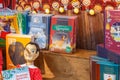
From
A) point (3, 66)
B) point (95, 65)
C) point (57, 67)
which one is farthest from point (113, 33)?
point (3, 66)

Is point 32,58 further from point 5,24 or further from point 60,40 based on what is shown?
point 5,24

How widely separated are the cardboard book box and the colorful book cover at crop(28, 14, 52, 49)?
0.03m

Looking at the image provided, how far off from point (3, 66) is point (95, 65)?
646mm

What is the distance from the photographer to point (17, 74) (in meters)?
1.29

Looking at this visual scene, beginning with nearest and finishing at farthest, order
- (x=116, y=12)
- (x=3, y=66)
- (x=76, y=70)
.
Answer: (x=116, y=12)
(x=76, y=70)
(x=3, y=66)

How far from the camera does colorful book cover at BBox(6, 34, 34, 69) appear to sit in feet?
4.96

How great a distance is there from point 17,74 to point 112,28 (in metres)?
0.56

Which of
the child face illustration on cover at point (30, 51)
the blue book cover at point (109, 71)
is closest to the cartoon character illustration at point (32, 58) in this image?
the child face illustration on cover at point (30, 51)

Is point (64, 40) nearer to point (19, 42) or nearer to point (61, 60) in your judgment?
point (61, 60)

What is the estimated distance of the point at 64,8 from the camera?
1.64 metres

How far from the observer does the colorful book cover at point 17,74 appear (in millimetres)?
1277

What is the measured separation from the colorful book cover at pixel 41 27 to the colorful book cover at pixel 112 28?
0.41 metres

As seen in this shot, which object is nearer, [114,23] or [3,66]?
[114,23]

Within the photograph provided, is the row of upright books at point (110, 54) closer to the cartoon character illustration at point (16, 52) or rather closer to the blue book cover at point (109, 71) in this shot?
the blue book cover at point (109, 71)
